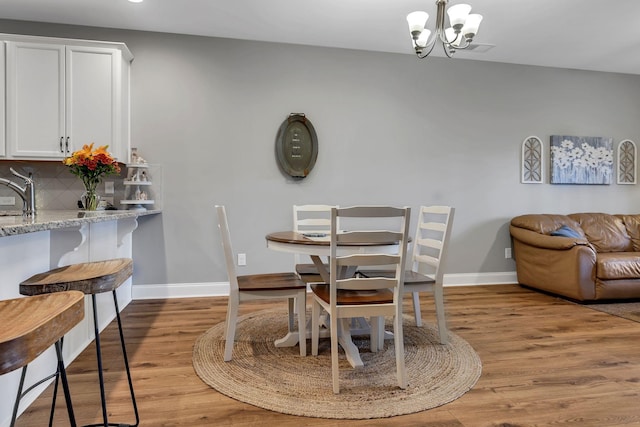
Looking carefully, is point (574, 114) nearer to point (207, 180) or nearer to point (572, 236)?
point (572, 236)

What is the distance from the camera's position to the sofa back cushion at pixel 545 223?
4.06 metres

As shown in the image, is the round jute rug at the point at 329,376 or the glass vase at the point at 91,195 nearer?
the round jute rug at the point at 329,376

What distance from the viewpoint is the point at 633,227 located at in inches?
170

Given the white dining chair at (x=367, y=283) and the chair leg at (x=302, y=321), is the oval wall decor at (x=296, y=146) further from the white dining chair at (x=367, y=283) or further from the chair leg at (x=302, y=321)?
the white dining chair at (x=367, y=283)

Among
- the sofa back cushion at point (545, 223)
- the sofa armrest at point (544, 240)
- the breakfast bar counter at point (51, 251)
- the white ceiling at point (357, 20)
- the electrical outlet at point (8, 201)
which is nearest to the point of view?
the breakfast bar counter at point (51, 251)

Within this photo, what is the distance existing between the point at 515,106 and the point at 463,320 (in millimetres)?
2791

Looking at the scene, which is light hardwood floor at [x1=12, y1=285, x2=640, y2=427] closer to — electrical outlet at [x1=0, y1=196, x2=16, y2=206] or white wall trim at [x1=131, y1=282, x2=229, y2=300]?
white wall trim at [x1=131, y1=282, x2=229, y2=300]

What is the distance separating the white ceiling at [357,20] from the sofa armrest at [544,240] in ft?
6.48

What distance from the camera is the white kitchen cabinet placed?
3195mm

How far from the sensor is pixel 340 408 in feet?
5.72

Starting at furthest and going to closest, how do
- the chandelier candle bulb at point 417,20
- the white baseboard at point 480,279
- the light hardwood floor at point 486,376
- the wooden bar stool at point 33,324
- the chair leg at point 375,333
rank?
the white baseboard at point 480,279 → the chandelier candle bulb at point 417,20 → the chair leg at point 375,333 → the light hardwood floor at point 486,376 → the wooden bar stool at point 33,324

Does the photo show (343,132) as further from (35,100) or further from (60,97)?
(35,100)

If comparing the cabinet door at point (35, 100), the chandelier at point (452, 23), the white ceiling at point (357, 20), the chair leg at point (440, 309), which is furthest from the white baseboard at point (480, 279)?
the cabinet door at point (35, 100)

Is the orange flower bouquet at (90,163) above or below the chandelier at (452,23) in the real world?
below
